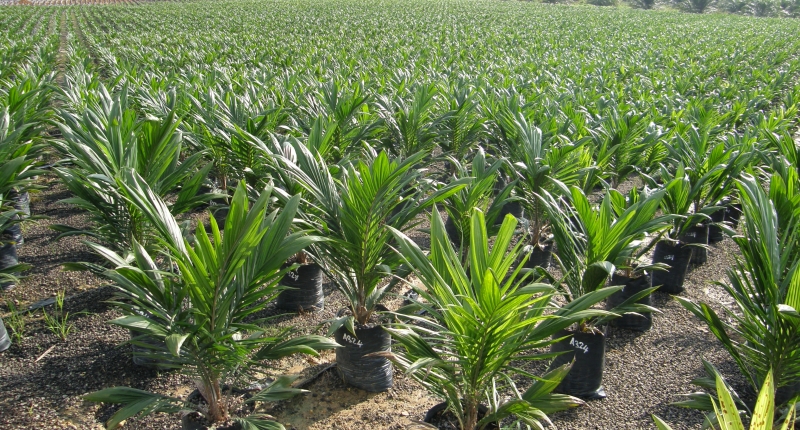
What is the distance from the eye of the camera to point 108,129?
2.74 metres

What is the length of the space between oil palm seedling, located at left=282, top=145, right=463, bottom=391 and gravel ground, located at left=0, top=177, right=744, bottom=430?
0.17 meters

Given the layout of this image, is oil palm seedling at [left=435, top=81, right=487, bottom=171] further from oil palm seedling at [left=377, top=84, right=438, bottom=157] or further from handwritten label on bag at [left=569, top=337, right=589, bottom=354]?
handwritten label on bag at [left=569, top=337, right=589, bottom=354]

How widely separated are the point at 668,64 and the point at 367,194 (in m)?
11.5

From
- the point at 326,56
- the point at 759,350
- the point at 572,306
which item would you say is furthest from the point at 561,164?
the point at 326,56

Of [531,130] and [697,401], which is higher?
[531,130]

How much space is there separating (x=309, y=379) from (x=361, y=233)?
0.82 metres

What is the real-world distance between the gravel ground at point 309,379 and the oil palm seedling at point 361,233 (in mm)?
168

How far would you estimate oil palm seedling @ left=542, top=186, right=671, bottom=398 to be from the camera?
2168mm

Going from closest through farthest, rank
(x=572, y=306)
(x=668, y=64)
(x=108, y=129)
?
(x=572, y=306) < (x=108, y=129) < (x=668, y=64)

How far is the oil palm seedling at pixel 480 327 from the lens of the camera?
Answer: 1.49 m

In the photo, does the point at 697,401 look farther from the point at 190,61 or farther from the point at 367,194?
the point at 190,61

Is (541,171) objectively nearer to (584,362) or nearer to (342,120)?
(584,362)

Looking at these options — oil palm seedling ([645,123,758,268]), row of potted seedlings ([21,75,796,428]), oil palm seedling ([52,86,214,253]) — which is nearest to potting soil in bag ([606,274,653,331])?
row of potted seedlings ([21,75,796,428])

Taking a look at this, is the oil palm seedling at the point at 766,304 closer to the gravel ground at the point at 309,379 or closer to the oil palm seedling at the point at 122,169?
the gravel ground at the point at 309,379
